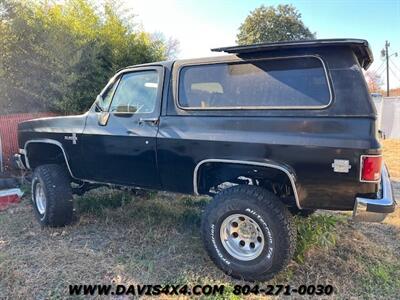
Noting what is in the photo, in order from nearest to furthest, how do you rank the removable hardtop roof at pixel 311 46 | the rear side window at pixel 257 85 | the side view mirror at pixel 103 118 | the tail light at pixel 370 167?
the tail light at pixel 370 167
the removable hardtop roof at pixel 311 46
the rear side window at pixel 257 85
the side view mirror at pixel 103 118

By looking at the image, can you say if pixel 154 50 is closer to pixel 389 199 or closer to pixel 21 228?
pixel 21 228

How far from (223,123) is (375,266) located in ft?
6.44

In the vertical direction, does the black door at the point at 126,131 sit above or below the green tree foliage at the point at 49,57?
below

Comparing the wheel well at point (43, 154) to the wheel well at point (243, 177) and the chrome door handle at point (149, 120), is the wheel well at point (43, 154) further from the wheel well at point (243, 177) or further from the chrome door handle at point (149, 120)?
the wheel well at point (243, 177)

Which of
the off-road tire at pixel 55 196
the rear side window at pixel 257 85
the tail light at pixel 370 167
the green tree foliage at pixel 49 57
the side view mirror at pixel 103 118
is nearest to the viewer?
the tail light at pixel 370 167

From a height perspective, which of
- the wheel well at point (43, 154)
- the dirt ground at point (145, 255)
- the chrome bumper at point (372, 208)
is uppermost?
the wheel well at point (43, 154)

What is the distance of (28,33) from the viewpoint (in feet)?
25.3

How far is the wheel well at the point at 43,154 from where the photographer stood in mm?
4766

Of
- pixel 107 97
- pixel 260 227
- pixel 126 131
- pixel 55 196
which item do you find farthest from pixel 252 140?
pixel 55 196

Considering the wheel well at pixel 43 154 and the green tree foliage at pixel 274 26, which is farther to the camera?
the green tree foliage at pixel 274 26

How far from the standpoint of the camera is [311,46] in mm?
2994

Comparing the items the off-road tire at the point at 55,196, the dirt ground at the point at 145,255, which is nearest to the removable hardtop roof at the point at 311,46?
the dirt ground at the point at 145,255

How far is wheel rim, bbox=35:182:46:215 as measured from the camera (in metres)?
4.68

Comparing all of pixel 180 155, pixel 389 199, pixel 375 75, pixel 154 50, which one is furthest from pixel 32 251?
pixel 375 75
